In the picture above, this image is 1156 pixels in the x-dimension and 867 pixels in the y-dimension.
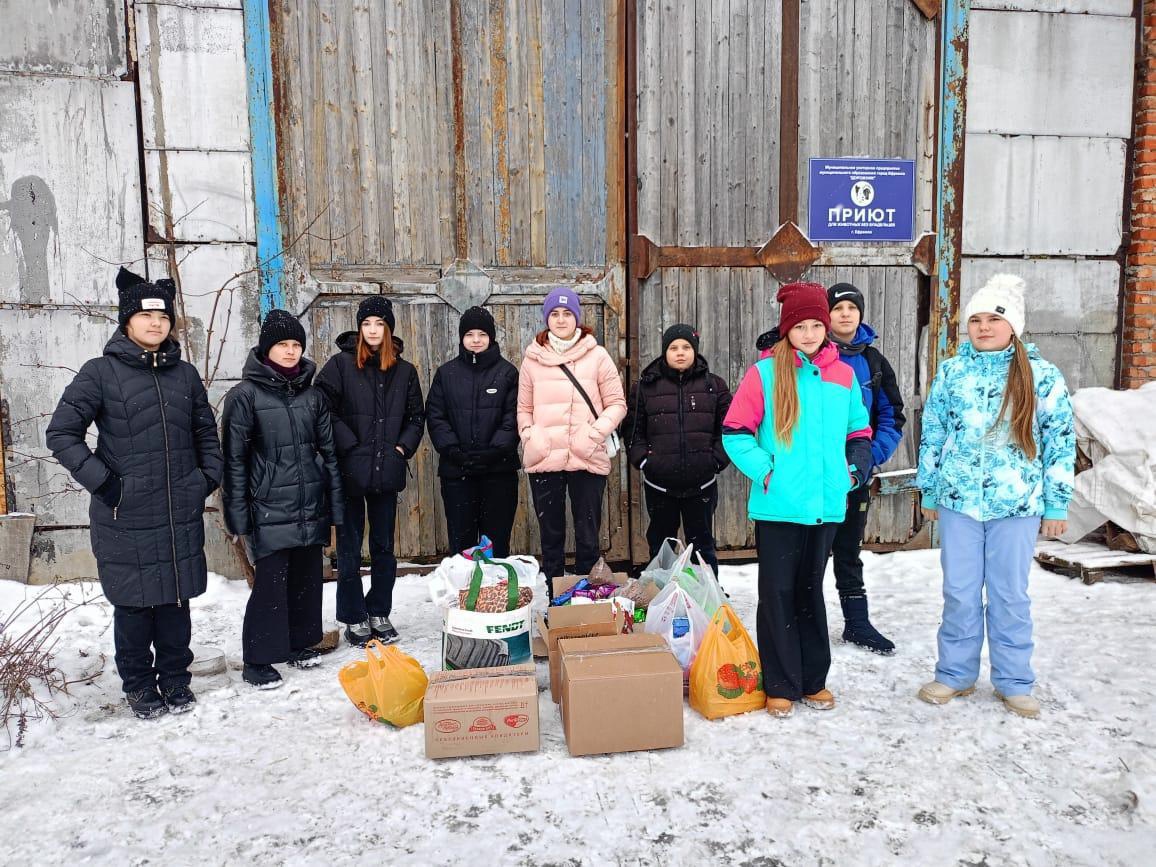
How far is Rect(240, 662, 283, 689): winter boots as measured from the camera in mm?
3594

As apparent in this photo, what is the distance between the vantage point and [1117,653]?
385 centimetres

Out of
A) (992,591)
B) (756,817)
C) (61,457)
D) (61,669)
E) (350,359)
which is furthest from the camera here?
(350,359)

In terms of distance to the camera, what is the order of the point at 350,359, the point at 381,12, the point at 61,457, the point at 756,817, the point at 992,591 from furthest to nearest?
the point at 381,12
the point at 350,359
the point at 992,591
the point at 61,457
the point at 756,817

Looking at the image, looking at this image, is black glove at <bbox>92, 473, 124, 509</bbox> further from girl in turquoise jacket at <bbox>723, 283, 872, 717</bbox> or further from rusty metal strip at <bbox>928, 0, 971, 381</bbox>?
rusty metal strip at <bbox>928, 0, 971, 381</bbox>

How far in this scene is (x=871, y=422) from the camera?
399 cm

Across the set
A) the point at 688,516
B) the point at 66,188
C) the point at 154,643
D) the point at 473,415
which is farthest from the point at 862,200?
the point at 66,188

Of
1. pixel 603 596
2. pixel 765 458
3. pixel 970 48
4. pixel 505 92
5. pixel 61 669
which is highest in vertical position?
pixel 970 48

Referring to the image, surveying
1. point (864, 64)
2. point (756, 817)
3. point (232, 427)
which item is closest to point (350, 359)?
point (232, 427)

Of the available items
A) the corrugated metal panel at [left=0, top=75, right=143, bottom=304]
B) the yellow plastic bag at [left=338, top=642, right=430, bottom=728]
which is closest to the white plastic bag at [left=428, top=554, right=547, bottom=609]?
the yellow plastic bag at [left=338, top=642, right=430, bottom=728]

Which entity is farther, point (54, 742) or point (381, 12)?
point (381, 12)

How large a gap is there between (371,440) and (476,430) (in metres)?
0.60

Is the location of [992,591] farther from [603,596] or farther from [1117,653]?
[603,596]

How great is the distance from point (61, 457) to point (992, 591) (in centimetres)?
384

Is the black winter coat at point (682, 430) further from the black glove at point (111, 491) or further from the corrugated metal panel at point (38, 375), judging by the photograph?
the corrugated metal panel at point (38, 375)
